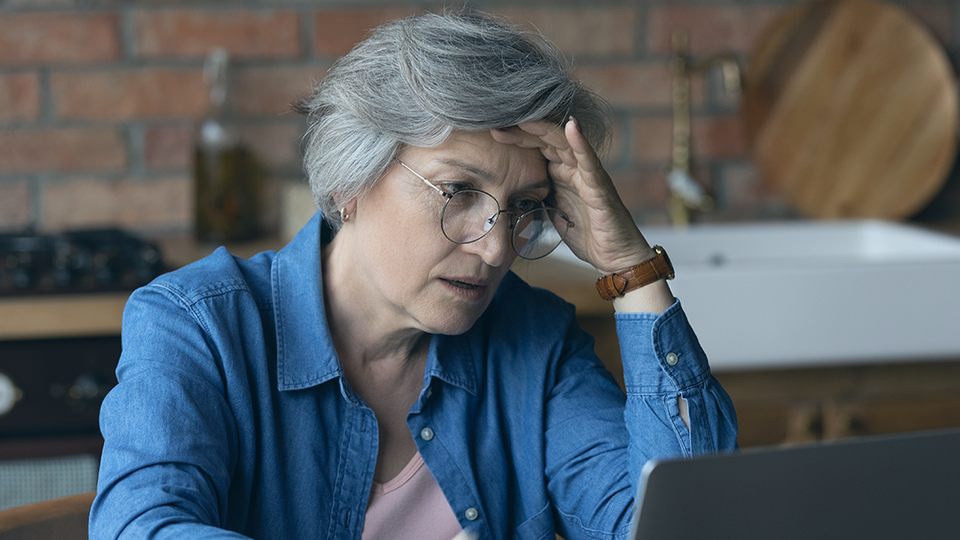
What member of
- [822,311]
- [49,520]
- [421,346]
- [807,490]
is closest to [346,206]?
→ [421,346]

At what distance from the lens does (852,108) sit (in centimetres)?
214

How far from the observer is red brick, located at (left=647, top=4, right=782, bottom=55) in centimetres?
213

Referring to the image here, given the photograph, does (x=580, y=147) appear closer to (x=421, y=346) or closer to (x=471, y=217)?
(x=471, y=217)

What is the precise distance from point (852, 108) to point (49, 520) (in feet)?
6.29

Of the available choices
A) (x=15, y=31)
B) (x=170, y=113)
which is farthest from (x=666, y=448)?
(x=15, y=31)

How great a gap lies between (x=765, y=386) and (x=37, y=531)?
3.84 ft

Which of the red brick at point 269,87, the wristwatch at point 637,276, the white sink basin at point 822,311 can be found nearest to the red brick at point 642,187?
the white sink basin at point 822,311

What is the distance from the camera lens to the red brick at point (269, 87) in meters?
2.03

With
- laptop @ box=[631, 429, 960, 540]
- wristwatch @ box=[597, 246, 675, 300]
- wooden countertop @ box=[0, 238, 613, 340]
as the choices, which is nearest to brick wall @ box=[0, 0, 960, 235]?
wooden countertop @ box=[0, 238, 613, 340]

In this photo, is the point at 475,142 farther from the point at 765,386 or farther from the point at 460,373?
the point at 765,386

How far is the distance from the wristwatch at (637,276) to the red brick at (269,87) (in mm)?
1158

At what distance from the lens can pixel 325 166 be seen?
1038mm

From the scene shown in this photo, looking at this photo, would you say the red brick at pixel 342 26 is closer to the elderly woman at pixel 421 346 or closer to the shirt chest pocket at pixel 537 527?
the elderly woman at pixel 421 346

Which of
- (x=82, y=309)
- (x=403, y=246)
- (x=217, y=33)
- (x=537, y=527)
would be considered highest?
(x=217, y=33)
